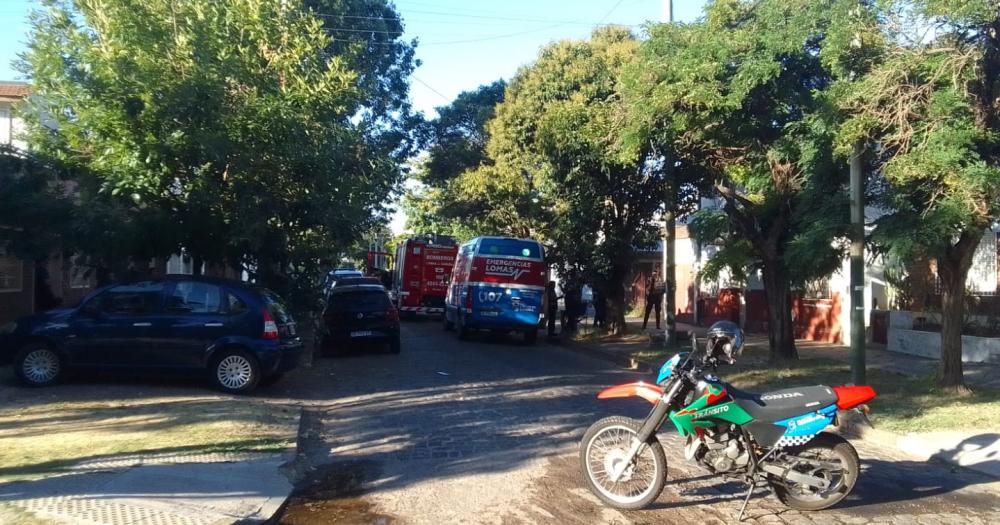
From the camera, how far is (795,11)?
1297 centimetres

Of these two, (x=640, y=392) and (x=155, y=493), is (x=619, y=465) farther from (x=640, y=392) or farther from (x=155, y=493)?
(x=155, y=493)

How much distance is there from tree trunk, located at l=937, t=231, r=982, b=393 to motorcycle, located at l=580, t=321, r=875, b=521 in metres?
6.26

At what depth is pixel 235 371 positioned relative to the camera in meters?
12.3

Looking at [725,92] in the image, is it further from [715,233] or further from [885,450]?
[885,450]

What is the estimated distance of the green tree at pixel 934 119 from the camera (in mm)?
10344

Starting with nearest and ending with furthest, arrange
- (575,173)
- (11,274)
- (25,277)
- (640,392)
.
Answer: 1. (640,392)
2. (11,274)
3. (25,277)
4. (575,173)

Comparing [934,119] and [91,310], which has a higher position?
[934,119]

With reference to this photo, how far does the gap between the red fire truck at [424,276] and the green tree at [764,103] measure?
1697 centimetres

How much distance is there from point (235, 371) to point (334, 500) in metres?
5.51

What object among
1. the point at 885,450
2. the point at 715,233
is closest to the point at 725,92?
the point at 715,233

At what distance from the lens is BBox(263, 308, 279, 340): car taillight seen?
40.1ft

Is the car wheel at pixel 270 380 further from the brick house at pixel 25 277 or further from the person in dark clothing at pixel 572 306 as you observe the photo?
the person in dark clothing at pixel 572 306

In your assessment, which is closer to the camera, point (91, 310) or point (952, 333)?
point (91, 310)

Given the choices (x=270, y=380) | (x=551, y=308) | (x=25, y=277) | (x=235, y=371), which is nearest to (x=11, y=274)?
(x=25, y=277)
